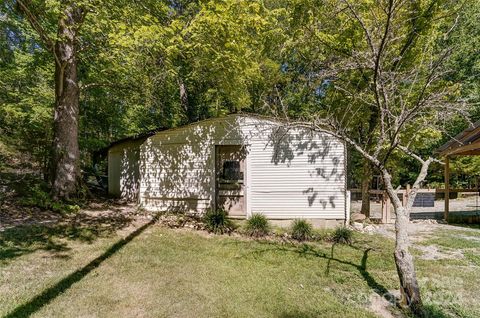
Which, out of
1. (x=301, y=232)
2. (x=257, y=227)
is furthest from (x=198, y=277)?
(x=301, y=232)

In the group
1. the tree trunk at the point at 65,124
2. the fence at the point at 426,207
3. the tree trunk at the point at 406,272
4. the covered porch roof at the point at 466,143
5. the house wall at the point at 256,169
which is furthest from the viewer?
the fence at the point at 426,207

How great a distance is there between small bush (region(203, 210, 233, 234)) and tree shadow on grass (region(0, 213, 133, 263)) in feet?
7.01

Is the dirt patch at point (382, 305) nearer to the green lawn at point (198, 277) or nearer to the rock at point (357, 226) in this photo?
the green lawn at point (198, 277)

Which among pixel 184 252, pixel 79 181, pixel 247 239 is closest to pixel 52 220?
pixel 79 181

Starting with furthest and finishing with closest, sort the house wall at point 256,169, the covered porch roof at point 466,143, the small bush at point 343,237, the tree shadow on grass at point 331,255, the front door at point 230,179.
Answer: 1. the covered porch roof at point 466,143
2. the front door at point 230,179
3. the house wall at point 256,169
4. the small bush at point 343,237
5. the tree shadow on grass at point 331,255

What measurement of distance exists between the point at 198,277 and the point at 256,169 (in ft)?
14.0

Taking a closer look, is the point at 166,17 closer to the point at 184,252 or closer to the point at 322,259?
the point at 184,252

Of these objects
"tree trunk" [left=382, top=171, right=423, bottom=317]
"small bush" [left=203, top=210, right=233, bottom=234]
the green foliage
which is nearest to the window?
"small bush" [left=203, top=210, right=233, bottom=234]

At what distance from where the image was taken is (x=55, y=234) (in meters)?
5.73

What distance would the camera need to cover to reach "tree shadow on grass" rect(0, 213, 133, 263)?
16.0 ft

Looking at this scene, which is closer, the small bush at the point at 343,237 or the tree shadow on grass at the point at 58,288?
the tree shadow on grass at the point at 58,288

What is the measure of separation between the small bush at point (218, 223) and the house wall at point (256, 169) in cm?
105

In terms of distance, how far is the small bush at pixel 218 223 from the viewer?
7164 mm

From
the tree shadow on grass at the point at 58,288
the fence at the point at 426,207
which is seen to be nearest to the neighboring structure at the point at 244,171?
the fence at the point at 426,207
